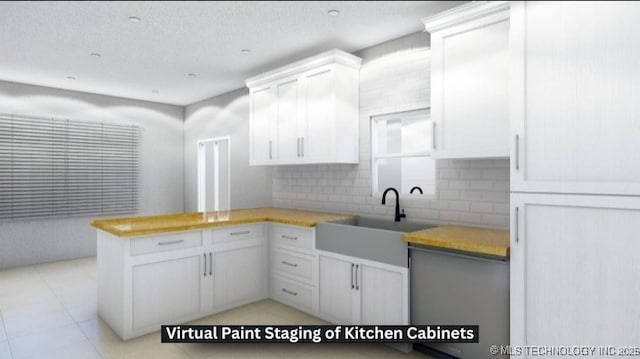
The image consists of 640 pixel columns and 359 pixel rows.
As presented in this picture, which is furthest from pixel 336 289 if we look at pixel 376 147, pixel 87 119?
pixel 87 119

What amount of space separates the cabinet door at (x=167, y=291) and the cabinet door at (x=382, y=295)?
1414 millimetres

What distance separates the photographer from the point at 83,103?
18.4 feet

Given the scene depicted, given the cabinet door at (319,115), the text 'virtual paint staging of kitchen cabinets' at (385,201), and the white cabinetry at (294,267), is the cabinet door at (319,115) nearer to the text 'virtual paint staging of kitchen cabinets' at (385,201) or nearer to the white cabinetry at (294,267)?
the text 'virtual paint staging of kitchen cabinets' at (385,201)

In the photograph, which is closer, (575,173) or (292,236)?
(575,173)

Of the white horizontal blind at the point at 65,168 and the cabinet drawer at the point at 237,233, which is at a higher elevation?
the white horizontal blind at the point at 65,168

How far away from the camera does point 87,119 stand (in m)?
5.65

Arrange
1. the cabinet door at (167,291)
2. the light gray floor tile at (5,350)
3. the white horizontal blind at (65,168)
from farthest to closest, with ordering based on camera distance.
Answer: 1. the white horizontal blind at (65,168)
2. the cabinet door at (167,291)
3. the light gray floor tile at (5,350)

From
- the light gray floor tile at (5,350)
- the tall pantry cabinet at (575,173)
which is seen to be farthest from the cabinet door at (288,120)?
the light gray floor tile at (5,350)

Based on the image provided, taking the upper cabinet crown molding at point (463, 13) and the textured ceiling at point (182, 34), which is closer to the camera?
the upper cabinet crown molding at point (463, 13)

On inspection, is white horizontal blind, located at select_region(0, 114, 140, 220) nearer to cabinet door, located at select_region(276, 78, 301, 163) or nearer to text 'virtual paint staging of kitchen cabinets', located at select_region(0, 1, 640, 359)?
text 'virtual paint staging of kitchen cabinets', located at select_region(0, 1, 640, 359)

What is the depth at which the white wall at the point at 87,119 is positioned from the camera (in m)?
5.06

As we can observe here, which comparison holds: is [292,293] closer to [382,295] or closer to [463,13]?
[382,295]

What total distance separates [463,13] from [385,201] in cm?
172

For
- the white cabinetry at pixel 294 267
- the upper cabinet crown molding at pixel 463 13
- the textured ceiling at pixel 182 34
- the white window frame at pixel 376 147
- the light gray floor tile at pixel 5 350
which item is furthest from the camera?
the white window frame at pixel 376 147
